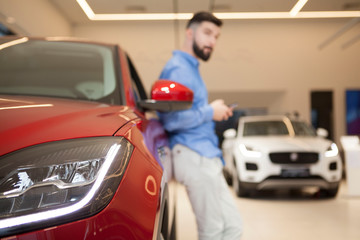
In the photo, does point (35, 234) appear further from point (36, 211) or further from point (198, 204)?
point (198, 204)

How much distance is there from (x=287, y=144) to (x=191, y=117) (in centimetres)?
422

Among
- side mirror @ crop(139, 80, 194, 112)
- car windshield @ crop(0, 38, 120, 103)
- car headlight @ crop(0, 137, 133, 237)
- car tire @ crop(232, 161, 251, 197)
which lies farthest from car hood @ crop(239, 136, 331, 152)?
car headlight @ crop(0, 137, 133, 237)

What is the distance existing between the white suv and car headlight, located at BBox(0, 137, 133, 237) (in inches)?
191

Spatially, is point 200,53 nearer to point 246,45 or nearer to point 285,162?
point 246,45

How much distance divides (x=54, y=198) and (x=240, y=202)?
4857 mm

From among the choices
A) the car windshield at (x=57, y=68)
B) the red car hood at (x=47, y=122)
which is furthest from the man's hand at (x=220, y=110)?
the red car hood at (x=47, y=122)

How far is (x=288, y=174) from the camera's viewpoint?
5.58 metres

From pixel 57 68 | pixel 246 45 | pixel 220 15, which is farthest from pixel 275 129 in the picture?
pixel 57 68

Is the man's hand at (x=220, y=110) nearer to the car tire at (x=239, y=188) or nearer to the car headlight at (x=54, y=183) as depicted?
the car headlight at (x=54, y=183)

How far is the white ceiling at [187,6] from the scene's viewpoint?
1816 mm

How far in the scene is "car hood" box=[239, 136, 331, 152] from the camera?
5718 mm

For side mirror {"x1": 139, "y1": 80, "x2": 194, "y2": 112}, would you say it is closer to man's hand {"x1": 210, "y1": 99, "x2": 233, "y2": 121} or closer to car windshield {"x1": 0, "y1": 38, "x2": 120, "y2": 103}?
car windshield {"x1": 0, "y1": 38, "x2": 120, "y2": 103}

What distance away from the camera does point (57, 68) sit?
1.89 meters

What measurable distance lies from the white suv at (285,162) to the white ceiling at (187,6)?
3883mm
